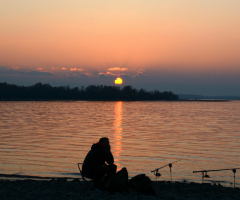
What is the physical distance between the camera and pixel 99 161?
1148cm

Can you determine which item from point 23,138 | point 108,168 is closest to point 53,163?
point 108,168

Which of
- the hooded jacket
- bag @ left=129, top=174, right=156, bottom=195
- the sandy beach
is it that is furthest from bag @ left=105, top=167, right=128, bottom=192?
the hooded jacket

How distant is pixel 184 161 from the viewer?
21.5 m

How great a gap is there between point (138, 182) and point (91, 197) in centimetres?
164

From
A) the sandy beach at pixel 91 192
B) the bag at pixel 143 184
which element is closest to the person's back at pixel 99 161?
the sandy beach at pixel 91 192

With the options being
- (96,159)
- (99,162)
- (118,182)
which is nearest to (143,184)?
(118,182)

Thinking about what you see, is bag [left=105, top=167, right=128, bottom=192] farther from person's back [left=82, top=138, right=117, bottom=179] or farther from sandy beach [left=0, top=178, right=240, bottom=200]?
person's back [left=82, top=138, right=117, bottom=179]

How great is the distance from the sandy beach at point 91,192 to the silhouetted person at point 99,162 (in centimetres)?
53

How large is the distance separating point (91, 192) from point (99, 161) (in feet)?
3.10

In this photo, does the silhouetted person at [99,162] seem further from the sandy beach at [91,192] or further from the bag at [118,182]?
the sandy beach at [91,192]

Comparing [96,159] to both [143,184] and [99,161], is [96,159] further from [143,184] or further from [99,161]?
[143,184]

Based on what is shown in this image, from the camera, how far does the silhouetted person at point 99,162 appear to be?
11.3m

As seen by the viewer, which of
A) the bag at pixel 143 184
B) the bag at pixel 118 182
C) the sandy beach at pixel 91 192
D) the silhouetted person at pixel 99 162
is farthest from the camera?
→ the silhouetted person at pixel 99 162

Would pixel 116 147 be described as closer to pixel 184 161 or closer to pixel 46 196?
pixel 184 161
